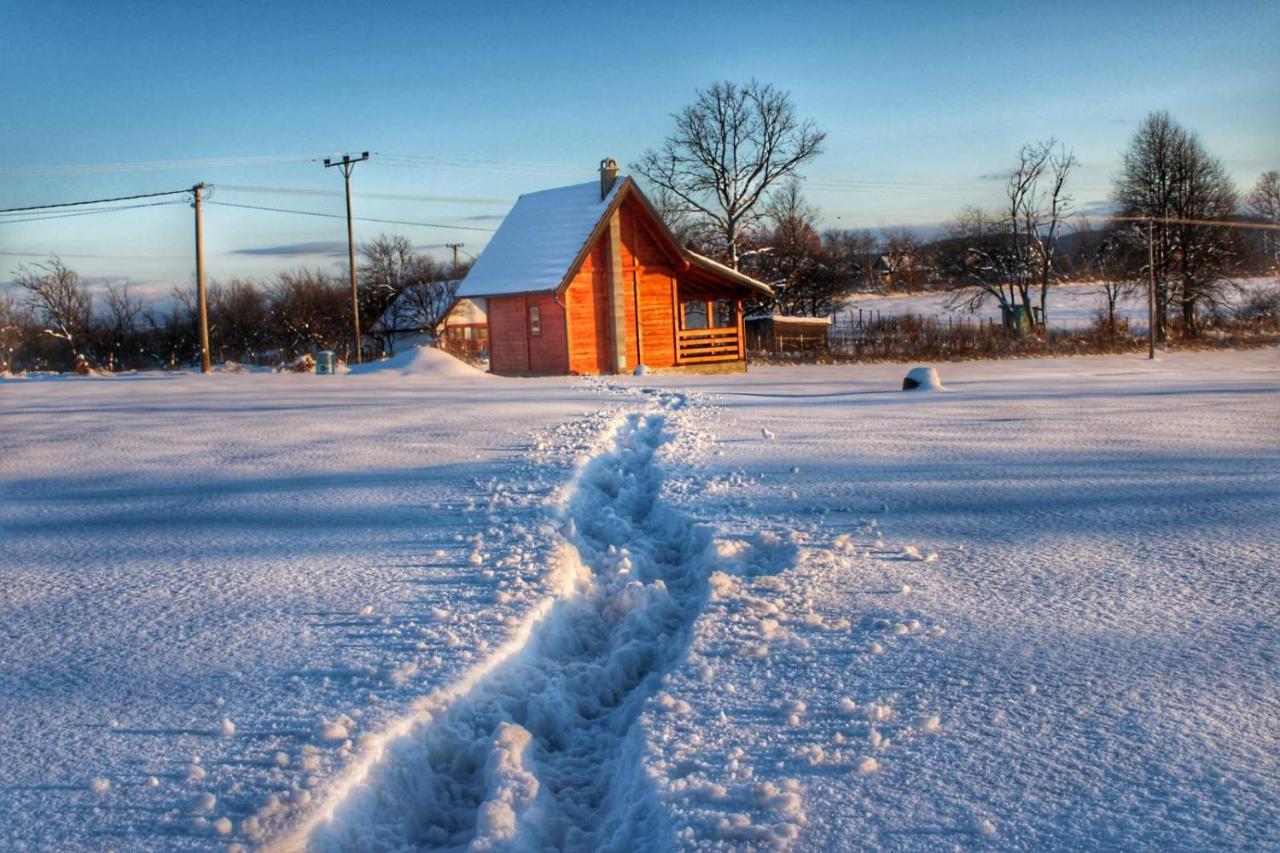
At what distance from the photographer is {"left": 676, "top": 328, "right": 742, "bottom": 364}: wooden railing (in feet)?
98.9

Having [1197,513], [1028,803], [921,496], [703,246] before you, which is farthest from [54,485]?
[703,246]

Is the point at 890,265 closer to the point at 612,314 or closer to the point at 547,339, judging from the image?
the point at 612,314

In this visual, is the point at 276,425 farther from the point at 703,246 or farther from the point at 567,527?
the point at 703,246

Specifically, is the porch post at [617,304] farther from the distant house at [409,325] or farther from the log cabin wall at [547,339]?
the distant house at [409,325]

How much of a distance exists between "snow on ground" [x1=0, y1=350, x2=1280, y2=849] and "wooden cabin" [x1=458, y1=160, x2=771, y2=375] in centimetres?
1874

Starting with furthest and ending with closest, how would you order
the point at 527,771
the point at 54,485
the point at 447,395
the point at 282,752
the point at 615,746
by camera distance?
the point at 447,395, the point at 54,485, the point at 615,746, the point at 527,771, the point at 282,752

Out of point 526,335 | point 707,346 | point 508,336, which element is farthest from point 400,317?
point 526,335

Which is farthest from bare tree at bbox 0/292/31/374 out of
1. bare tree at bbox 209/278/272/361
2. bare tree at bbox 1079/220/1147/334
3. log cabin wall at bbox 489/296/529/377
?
bare tree at bbox 1079/220/1147/334

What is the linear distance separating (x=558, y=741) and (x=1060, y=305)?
77.1 m

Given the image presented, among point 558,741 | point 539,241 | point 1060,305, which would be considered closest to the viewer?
point 558,741

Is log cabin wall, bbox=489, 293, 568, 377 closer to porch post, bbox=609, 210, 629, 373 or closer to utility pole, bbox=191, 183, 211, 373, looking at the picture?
porch post, bbox=609, 210, 629, 373

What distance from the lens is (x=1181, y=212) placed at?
51.0m

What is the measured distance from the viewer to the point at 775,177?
4600 cm

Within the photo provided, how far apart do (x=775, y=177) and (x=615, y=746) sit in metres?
44.8
